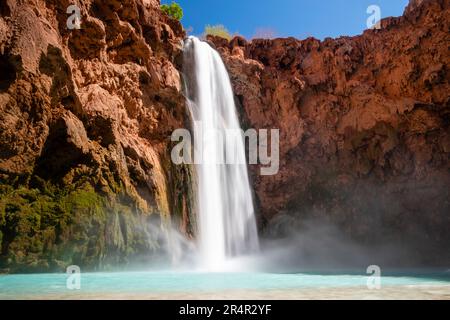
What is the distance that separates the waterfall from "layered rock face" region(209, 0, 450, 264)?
1.40 meters

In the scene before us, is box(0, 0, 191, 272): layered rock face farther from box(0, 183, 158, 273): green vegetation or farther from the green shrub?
the green shrub

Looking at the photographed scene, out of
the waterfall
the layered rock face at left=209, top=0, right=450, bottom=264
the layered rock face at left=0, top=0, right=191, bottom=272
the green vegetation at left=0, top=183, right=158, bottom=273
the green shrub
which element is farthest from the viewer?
the green shrub

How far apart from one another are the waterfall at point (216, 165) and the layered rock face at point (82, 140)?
113 cm

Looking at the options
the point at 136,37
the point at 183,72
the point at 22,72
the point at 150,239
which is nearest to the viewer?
the point at 22,72

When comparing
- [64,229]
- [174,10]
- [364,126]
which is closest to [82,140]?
[64,229]

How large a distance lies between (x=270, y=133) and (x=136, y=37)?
8068mm

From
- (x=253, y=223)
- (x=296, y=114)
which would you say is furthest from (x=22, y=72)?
(x=296, y=114)

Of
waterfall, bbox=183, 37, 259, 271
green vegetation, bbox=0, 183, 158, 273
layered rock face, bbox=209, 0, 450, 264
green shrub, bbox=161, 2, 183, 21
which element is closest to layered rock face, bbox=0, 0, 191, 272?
green vegetation, bbox=0, 183, 158, 273

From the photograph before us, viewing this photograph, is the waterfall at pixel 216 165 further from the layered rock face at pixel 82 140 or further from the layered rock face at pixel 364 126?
the layered rock face at pixel 364 126

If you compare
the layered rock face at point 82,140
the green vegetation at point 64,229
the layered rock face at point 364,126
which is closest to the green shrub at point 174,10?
the layered rock face at point 364,126

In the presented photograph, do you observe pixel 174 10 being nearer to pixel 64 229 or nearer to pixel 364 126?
pixel 364 126

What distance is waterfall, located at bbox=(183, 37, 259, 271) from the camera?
54.2ft
